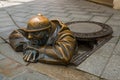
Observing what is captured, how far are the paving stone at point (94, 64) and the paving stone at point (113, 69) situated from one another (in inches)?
A: 2.5

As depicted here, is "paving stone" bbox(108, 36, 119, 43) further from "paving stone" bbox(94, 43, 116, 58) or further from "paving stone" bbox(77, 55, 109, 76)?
"paving stone" bbox(77, 55, 109, 76)

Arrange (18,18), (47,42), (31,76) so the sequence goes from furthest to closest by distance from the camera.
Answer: (18,18)
(47,42)
(31,76)

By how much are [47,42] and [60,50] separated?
324mm

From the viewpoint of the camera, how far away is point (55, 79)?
7.91 ft

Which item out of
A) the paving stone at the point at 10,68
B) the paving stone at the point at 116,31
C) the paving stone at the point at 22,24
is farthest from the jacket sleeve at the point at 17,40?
the paving stone at the point at 116,31

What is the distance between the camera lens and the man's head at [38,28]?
105 inches

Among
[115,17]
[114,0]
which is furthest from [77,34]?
[114,0]

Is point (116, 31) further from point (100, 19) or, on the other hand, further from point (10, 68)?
point (10, 68)

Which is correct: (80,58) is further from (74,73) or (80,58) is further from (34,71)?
(34,71)

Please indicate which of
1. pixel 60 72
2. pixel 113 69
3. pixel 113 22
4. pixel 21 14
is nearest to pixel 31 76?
pixel 60 72

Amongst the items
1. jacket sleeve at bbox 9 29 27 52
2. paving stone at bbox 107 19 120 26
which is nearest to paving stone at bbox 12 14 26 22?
jacket sleeve at bbox 9 29 27 52

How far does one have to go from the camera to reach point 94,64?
2711 mm

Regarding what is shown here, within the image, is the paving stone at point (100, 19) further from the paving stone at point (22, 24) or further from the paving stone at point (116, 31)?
the paving stone at point (22, 24)

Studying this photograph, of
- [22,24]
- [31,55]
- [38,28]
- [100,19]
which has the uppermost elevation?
[38,28]
